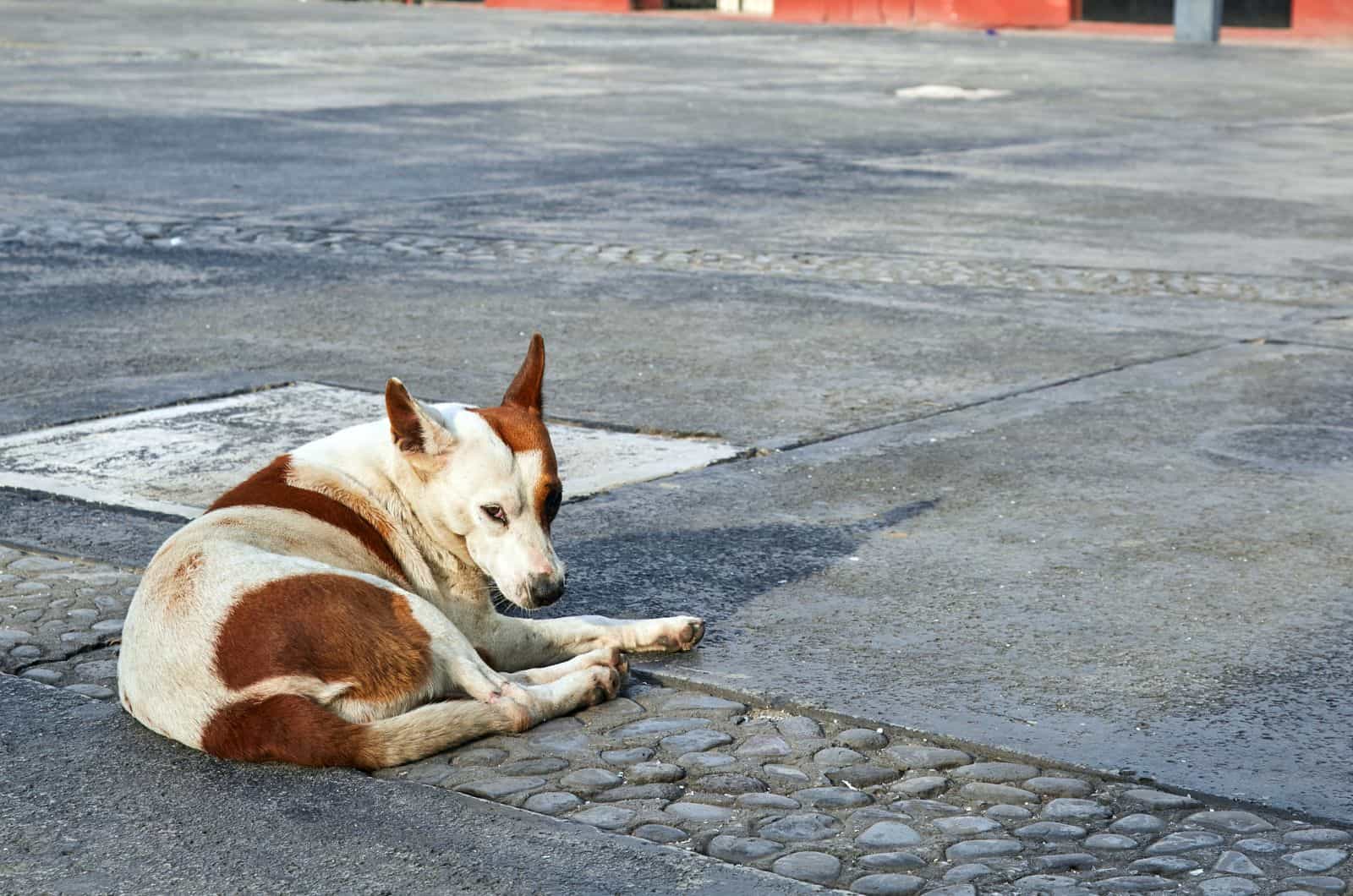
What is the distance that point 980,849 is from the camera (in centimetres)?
422

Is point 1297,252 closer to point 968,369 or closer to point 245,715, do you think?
point 968,369

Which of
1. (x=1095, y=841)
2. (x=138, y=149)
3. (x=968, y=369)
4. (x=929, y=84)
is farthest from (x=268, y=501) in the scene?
(x=929, y=84)

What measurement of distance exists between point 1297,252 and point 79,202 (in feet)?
27.5

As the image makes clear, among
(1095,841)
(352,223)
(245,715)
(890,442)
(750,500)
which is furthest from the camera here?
(352,223)

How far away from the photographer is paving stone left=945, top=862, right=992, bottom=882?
4086mm

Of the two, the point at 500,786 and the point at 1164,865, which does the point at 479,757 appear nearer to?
the point at 500,786

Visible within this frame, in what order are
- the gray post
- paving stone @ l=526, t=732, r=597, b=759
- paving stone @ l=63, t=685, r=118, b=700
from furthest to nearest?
the gray post < paving stone @ l=63, t=685, r=118, b=700 < paving stone @ l=526, t=732, r=597, b=759

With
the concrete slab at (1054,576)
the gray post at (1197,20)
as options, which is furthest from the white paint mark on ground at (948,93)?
the concrete slab at (1054,576)

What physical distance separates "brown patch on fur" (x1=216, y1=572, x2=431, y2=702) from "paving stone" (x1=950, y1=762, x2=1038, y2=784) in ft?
4.11

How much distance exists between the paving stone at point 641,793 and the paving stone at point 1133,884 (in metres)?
0.98

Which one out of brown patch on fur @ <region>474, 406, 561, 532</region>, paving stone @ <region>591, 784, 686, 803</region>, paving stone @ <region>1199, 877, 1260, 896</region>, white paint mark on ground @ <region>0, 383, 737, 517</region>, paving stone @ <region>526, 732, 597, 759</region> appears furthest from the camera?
white paint mark on ground @ <region>0, 383, 737, 517</region>

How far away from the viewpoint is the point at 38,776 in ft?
15.4

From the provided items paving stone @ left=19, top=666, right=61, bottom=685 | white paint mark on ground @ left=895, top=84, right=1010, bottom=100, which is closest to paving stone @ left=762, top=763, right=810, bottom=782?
paving stone @ left=19, top=666, right=61, bottom=685

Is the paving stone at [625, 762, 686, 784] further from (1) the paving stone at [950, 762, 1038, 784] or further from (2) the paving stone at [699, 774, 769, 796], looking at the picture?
(1) the paving stone at [950, 762, 1038, 784]
